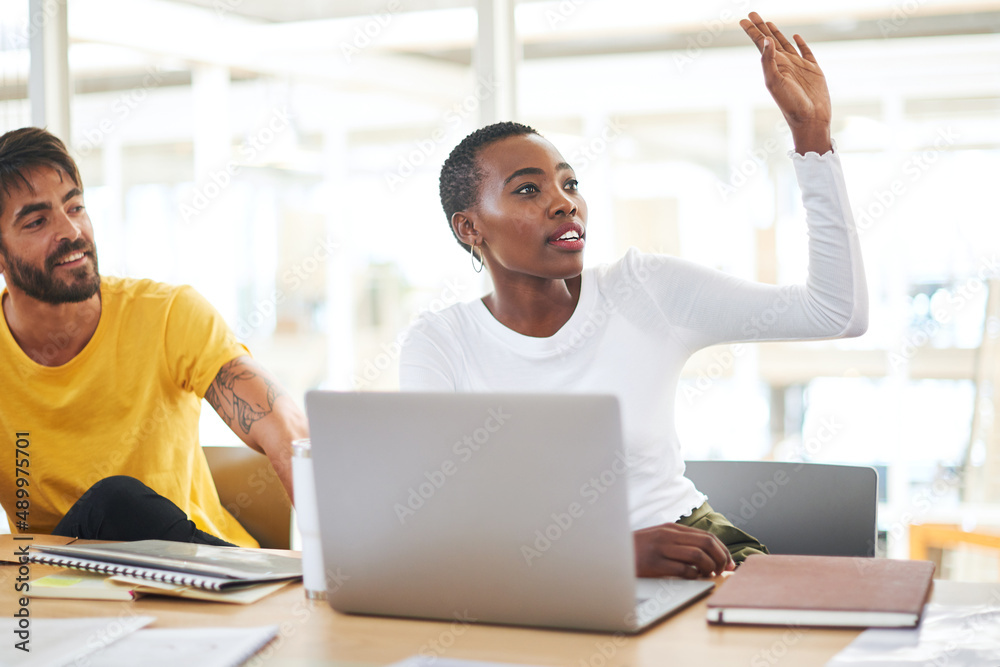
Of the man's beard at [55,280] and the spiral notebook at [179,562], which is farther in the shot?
the man's beard at [55,280]

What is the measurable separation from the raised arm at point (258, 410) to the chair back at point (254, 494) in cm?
4

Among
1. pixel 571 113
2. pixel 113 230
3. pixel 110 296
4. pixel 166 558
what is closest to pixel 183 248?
pixel 113 230

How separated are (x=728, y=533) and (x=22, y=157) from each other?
1.49 m

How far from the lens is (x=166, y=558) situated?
1149 millimetres

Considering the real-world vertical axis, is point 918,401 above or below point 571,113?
below

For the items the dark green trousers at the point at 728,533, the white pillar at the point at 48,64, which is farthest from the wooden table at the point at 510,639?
the white pillar at the point at 48,64

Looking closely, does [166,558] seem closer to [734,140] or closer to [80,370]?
[80,370]

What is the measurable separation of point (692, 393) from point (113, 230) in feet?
8.66

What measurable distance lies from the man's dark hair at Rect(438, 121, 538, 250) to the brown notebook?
1000mm

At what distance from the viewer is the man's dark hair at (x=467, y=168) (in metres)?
1.79

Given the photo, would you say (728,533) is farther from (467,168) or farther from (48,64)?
(48,64)

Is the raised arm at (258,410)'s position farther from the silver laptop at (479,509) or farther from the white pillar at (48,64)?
the white pillar at (48,64)

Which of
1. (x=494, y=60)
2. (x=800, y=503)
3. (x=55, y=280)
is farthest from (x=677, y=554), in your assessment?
(x=494, y=60)

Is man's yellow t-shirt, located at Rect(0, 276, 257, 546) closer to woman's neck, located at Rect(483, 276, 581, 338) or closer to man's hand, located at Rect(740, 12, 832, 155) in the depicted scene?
woman's neck, located at Rect(483, 276, 581, 338)
